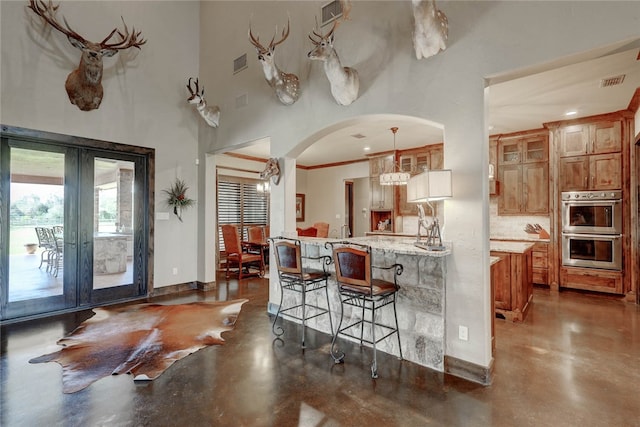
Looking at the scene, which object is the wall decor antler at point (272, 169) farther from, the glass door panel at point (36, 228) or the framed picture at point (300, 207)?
the framed picture at point (300, 207)

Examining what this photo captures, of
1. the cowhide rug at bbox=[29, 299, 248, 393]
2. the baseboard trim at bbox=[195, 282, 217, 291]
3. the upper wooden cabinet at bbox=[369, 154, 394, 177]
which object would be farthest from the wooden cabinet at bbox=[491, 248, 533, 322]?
the baseboard trim at bbox=[195, 282, 217, 291]

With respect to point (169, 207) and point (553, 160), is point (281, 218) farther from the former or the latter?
point (553, 160)

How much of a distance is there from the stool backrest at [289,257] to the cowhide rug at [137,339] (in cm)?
107

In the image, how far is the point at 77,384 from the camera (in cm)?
251

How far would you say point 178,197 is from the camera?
5.51m

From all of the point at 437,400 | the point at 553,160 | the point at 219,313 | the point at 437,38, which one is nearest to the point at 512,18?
the point at 437,38

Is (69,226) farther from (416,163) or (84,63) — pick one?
(416,163)

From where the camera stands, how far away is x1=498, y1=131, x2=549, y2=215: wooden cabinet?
18.5 feet

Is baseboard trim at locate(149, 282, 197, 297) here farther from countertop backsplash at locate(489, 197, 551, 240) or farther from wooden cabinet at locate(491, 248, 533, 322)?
countertop backsplash at locate(489, 197, 551, 240)

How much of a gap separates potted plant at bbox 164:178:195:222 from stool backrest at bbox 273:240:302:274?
9.89 ft

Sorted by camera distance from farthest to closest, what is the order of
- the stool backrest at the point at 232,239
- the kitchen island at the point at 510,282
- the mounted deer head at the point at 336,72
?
the stool backrest at the point at 232,239, the kitchen island at the point at 510,282, the mounted deer head at the point at 336,72

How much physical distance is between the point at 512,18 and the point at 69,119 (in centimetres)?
562

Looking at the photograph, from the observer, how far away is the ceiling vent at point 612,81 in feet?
11.9

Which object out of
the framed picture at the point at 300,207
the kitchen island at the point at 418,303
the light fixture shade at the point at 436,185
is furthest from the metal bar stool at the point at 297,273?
the framed picture at the point at 300,207
